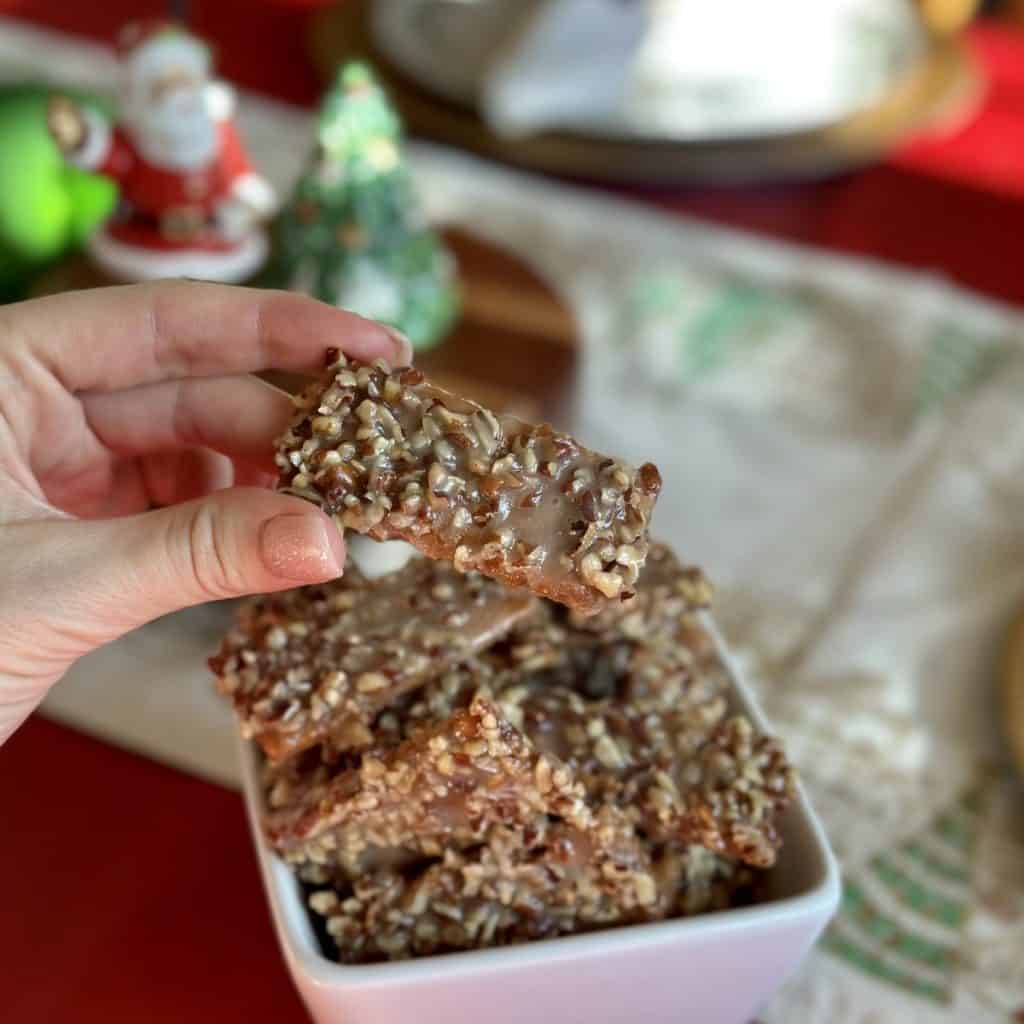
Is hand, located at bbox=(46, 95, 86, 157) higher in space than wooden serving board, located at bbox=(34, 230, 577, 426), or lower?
higher

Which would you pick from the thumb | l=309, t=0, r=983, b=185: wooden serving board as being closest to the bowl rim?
the thumb

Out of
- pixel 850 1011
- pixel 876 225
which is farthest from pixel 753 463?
pixel 850 1011

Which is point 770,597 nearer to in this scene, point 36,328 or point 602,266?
point 602,266

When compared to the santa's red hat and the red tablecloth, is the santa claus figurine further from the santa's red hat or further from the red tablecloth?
the red tablecloth

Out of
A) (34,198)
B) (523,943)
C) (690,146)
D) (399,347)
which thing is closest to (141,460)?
(399,347)

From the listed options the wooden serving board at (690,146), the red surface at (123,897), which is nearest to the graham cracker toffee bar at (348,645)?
the red surface at (123,897)

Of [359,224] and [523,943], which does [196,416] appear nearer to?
[523,943]

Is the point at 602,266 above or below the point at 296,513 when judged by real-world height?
below
